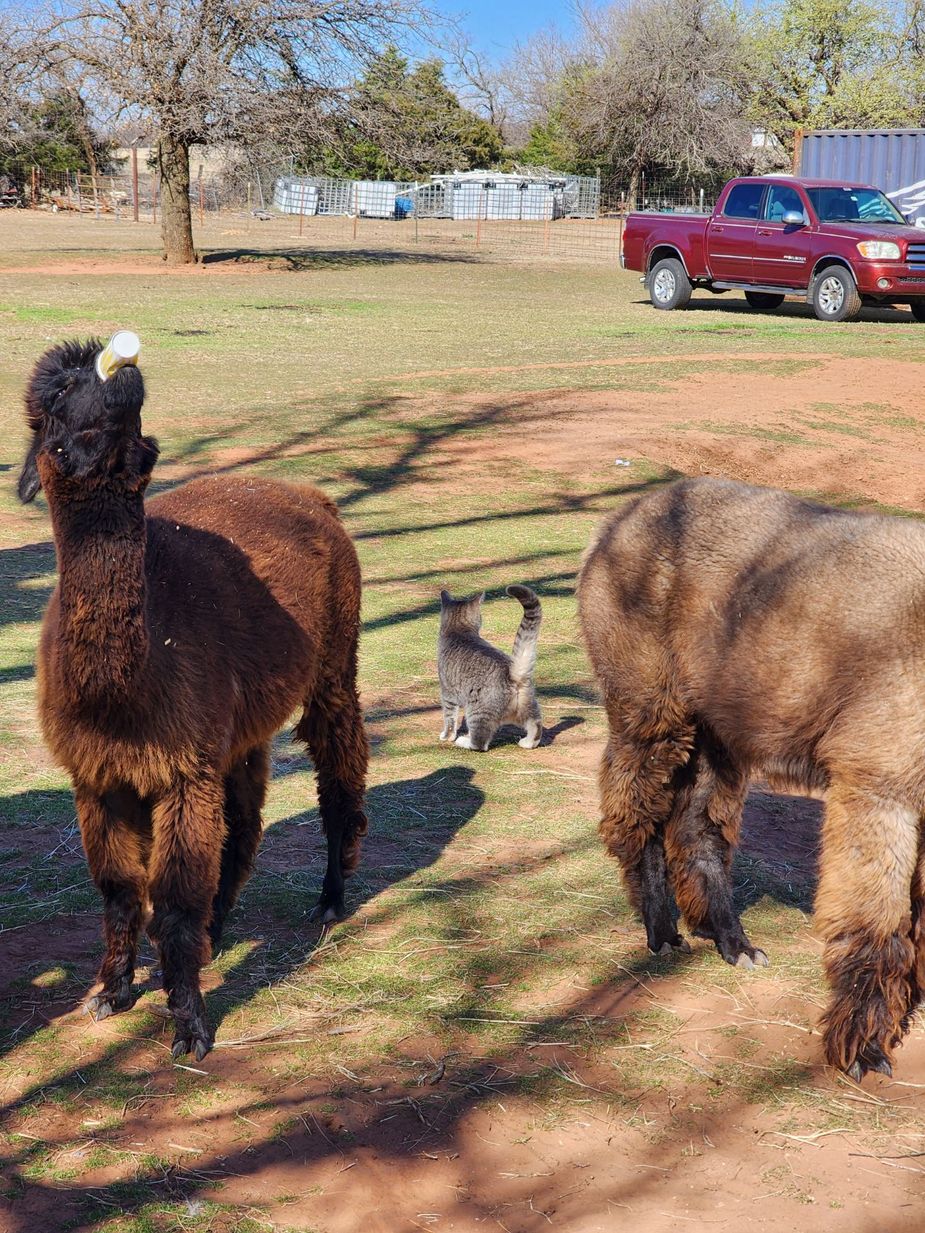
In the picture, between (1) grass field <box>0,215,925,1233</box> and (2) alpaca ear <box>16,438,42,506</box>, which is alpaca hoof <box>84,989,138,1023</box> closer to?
(1) grass field <box>0,215,925,1233</box>

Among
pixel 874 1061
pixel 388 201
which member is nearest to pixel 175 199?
pixel 388 201

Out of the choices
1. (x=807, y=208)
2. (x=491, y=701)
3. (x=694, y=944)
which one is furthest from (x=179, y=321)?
(x=694, y=944)

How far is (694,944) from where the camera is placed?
16.0 feet

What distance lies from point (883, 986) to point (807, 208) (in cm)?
2130

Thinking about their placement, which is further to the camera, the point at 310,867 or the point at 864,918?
the point at 310,867

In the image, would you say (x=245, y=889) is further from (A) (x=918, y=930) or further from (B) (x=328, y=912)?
(A) (x=918, y=930)

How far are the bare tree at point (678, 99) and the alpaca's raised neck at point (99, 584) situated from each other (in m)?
56.1

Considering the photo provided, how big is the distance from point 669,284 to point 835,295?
3.99m

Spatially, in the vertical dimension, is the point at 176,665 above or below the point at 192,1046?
above

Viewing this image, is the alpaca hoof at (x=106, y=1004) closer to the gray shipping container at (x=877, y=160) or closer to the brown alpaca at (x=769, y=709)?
the brown alpaca at (x=769, y=709)

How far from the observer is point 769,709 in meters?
4.26

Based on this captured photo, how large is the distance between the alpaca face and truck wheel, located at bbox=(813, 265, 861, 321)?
20.9 metres

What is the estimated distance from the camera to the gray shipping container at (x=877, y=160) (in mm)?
28812

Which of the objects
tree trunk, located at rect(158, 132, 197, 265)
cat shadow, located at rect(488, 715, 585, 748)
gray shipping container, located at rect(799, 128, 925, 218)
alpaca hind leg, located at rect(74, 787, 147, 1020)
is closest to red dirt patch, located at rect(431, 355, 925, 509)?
cat shadow, located at rect(488, 715, 585, 748)
